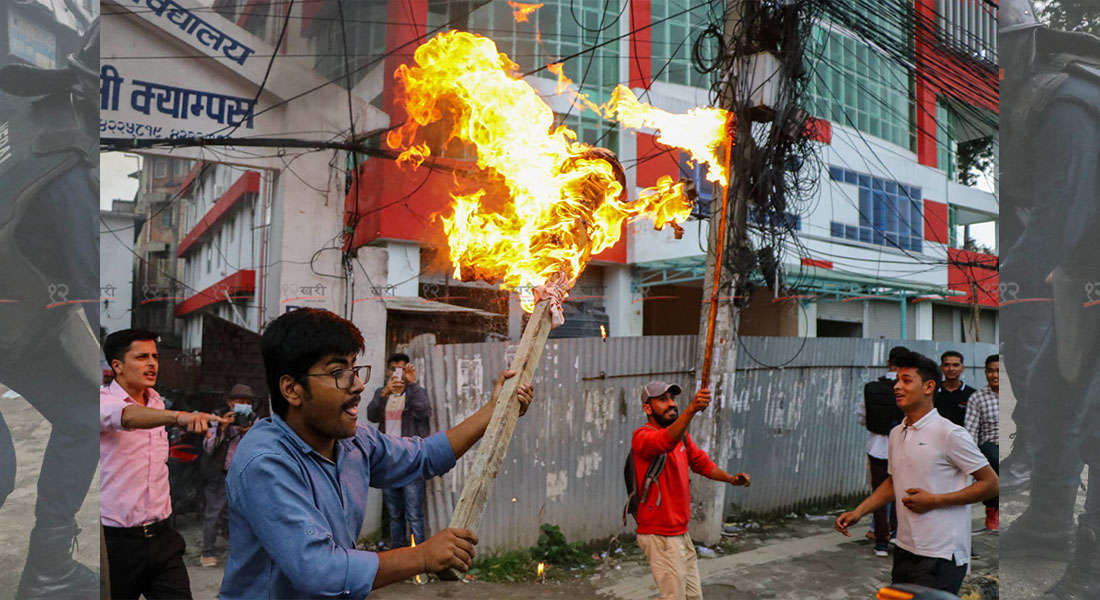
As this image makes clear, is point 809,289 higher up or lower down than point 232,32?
lower down

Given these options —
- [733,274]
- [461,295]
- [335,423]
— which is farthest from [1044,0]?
[461,295]

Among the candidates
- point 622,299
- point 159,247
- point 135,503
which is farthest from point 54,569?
point 622,299

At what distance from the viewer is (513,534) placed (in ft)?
23.4

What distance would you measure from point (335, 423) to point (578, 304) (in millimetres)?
10042

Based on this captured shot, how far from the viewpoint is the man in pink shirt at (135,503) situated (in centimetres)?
418

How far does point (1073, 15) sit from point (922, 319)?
12952mm

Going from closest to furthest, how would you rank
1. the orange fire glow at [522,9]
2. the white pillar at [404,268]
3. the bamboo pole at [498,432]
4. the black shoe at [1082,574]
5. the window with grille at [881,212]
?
1. the bamboo pole at [498,432]
2. the black shoe at [1082,574]
3. the white pillar at [404,268]
4. the orange fire glow at [522,9]
5. the window with grille at [881,212]

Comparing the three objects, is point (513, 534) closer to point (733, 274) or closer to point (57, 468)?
point (733, 274)

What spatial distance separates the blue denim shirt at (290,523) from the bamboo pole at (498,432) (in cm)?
38

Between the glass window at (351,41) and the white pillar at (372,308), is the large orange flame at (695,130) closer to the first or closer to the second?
the white pillar at (372,308)

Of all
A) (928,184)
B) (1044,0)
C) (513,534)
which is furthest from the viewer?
(928,184)

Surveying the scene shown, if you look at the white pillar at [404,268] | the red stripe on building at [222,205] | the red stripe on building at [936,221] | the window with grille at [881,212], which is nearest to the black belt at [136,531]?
the red stripe on building at [222,205]

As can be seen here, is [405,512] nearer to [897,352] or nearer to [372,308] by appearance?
[372,308]

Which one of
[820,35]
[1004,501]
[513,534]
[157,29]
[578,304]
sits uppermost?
[820,35]
